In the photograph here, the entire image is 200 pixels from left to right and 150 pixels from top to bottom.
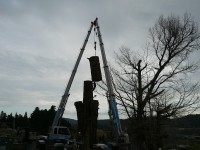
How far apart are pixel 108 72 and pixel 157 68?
459 centimetres

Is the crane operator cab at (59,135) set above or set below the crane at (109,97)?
below

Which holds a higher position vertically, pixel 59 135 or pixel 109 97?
pixel 109 97

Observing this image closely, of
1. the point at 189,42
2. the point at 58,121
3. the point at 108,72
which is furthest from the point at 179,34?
the point at 58,121

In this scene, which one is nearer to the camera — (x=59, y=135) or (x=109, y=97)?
(x=109, y=97)

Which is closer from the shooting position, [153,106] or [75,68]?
[153,106]

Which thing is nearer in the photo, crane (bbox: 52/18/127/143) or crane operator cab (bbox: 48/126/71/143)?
crane (bbox: 52/18/127/143)

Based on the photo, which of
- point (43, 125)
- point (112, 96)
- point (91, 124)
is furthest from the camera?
point (43, 125)

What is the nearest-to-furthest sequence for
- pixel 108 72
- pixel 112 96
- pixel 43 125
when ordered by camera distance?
pixel 112 96 → pixel 108 72 → pixel 43 125

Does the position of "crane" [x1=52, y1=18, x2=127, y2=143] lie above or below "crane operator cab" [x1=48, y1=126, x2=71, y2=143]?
above

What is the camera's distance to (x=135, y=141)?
101ft

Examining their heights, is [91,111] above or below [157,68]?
below

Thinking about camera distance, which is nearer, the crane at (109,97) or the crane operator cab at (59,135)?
the crane at (109,97)

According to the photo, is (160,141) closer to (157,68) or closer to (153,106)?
(153,106)

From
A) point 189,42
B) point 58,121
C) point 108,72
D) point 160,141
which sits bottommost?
point 160,141
